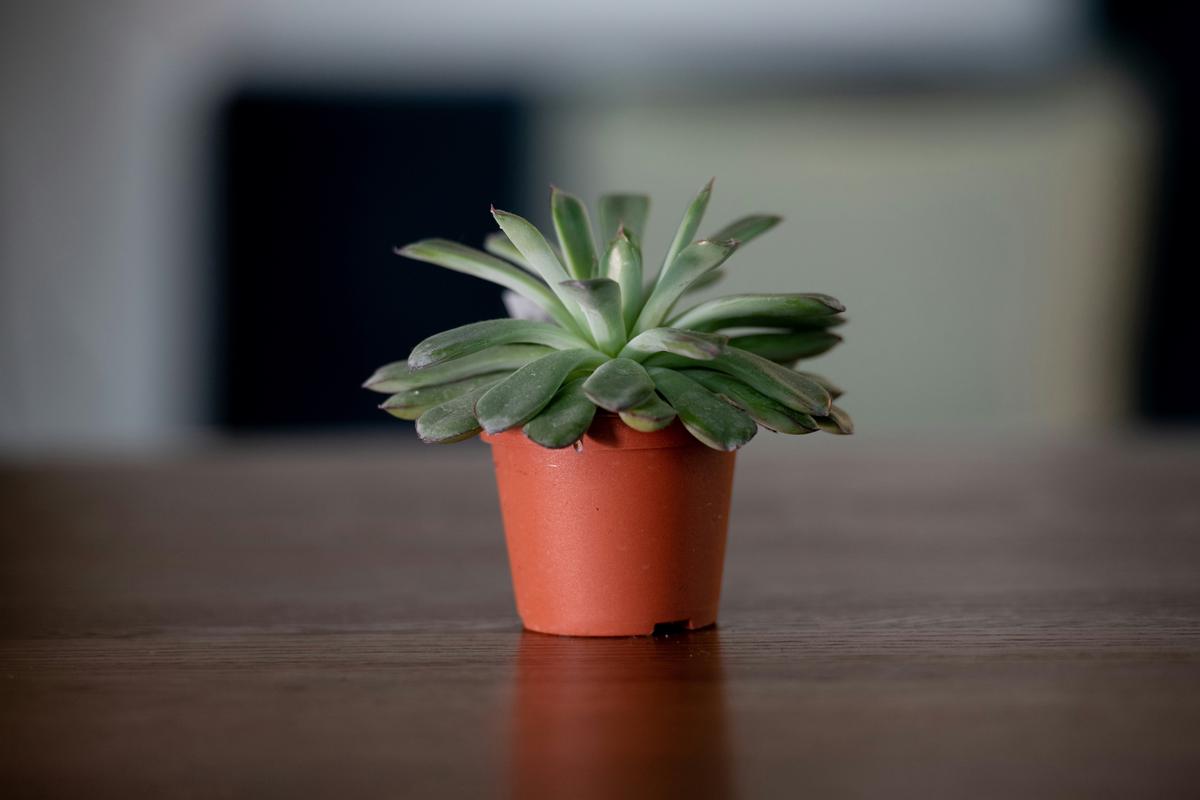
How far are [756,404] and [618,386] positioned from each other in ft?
0.30

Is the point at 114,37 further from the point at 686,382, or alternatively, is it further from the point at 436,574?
the point at 686,382

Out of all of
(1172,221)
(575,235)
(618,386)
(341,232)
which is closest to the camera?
(618,386)

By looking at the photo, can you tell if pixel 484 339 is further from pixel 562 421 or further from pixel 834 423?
pixel 834 423

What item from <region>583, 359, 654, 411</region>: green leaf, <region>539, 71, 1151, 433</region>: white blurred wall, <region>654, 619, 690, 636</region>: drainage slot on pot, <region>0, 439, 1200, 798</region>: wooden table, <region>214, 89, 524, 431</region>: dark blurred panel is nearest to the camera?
<region>0, 439, 1200, 798</region>: wooden table

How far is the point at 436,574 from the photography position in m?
1.04

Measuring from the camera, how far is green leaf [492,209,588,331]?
727 millimetres

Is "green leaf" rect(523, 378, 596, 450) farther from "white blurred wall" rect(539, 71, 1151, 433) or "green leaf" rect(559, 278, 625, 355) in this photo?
"white blurred wall" rect(539, 71, 1151, 433)

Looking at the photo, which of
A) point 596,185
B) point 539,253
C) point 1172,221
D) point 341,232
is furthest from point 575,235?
point 1172,221

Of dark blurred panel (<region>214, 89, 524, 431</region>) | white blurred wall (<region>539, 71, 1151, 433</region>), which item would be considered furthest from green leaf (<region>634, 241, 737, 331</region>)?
white blurred wall (<region>539, 71, 1151, 433</region>)

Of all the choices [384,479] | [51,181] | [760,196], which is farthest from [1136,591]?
[51,181]

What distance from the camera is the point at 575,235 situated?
786 millimetres

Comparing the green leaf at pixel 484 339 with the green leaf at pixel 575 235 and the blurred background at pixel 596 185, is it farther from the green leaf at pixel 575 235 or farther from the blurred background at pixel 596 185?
the blurred background at pixel 596 185

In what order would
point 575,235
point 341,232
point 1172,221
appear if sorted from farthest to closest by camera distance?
point 1172,221
point 341,232
point 575,235

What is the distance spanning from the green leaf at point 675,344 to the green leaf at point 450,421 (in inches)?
3.7
